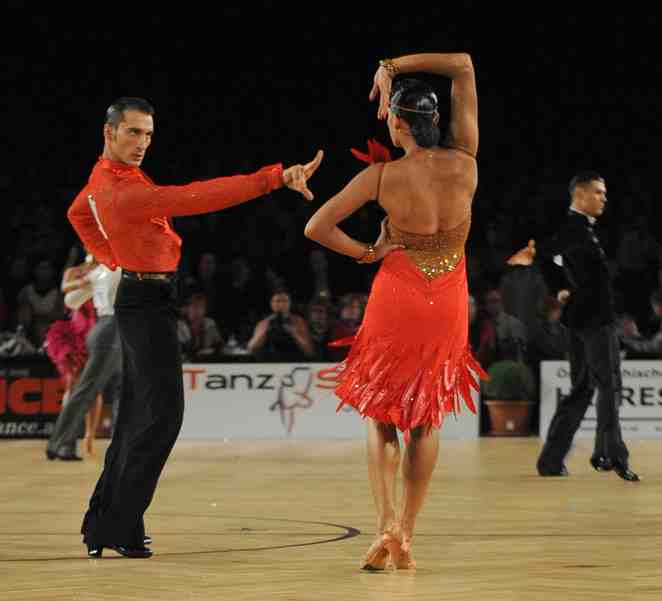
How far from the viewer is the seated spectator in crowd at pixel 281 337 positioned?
50.9ft

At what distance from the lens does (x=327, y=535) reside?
708 centimetres

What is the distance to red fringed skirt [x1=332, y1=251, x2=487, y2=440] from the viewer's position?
6.08 metres

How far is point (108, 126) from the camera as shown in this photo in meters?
6.54

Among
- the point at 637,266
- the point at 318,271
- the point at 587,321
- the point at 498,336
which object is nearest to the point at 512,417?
the point at 498,336

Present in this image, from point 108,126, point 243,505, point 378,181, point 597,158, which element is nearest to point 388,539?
point 378,181

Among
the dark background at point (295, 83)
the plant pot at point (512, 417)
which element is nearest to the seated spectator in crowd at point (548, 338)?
the plant pot at point (512, 417)

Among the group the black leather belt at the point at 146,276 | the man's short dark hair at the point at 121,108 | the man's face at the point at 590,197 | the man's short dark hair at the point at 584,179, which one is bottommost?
the black leather belt at the point at 146,276

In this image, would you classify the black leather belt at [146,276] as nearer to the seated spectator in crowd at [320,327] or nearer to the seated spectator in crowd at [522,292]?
the seated spectator in crowd at [320,327]

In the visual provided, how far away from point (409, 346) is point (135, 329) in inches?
45.8

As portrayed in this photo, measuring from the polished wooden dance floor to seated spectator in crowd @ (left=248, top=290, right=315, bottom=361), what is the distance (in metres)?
3.50

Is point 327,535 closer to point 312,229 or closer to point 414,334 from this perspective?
point 414,334

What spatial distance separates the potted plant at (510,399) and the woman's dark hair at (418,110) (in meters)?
9.12

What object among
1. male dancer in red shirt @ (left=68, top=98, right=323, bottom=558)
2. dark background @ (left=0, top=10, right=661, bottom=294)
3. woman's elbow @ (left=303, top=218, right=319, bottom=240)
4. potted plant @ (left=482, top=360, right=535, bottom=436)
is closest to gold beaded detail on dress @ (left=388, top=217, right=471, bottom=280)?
woman's elbow @ (left=303, top=218, right=319, bottom=240)

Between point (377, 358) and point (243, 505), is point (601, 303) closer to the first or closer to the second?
point (243, 505)
